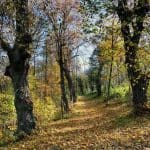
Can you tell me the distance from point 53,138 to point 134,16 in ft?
20.1

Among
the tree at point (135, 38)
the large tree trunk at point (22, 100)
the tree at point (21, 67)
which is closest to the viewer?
the tree at point (21, 67)

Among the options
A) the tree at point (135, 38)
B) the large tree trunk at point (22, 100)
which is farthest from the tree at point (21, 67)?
the tree at point (135, 38)

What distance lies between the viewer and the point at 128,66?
20.0 meters

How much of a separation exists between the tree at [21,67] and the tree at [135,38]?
4216 millimetres

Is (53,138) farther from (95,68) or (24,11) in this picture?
(95,68)

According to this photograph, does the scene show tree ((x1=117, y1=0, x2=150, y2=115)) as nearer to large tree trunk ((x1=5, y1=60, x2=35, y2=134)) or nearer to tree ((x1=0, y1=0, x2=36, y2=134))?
tree ((x1=0, y1=0, x2=36, y2=134))

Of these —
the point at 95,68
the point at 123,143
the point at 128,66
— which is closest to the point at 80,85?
the point at 95,68

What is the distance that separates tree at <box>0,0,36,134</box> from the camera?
16969 millimetres

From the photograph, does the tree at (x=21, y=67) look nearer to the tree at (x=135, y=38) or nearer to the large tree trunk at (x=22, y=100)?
the large tree trunk at (x=22, y=100)

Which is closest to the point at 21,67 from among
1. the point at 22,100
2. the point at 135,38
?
the point at 22,100

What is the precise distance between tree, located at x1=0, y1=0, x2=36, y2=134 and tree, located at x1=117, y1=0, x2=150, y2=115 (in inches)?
166

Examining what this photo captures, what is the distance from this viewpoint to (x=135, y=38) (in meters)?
19.0

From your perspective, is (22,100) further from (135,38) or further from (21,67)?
(135,38)

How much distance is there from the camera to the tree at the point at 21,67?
16969 millimetres
